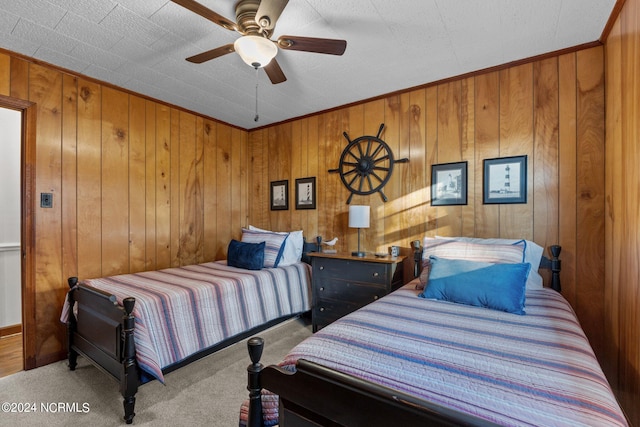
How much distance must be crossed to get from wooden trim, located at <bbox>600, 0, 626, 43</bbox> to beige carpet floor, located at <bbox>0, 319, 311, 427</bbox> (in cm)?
332

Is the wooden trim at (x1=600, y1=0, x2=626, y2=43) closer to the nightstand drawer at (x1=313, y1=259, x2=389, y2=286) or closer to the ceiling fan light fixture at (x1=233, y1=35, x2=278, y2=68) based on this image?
the ceiling fan light fixture at (x1=233, y1=35, x2=278, y2=68)

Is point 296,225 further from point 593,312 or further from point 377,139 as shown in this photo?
point 593,312

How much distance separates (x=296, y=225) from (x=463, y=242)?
82.7 inches

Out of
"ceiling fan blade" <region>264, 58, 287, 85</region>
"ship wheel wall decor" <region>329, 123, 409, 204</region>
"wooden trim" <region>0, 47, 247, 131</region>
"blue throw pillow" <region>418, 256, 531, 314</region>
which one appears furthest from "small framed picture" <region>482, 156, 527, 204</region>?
"wooden trim" <region>0, 47, 247, 131</region>

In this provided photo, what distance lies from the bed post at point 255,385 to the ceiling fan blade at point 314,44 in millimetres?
1610

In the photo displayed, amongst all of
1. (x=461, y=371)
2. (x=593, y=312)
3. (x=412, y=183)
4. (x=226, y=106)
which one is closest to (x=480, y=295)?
(x=461, y=371)

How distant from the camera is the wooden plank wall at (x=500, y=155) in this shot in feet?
7.32

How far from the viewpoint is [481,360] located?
1118mm

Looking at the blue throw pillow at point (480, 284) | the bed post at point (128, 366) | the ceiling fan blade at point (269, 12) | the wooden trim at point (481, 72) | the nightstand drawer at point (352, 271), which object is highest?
the wooden trim at point (481, 72)

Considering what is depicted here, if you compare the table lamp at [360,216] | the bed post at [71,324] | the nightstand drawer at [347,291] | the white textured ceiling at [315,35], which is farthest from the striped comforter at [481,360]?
the bed post at [71,324]

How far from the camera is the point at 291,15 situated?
1.91m

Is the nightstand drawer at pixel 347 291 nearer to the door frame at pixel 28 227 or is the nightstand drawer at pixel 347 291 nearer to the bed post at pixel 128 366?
the bed post at pixel 128 366

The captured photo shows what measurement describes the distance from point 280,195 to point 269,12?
2612 millimetres

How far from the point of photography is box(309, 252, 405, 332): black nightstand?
2693 millimetres
